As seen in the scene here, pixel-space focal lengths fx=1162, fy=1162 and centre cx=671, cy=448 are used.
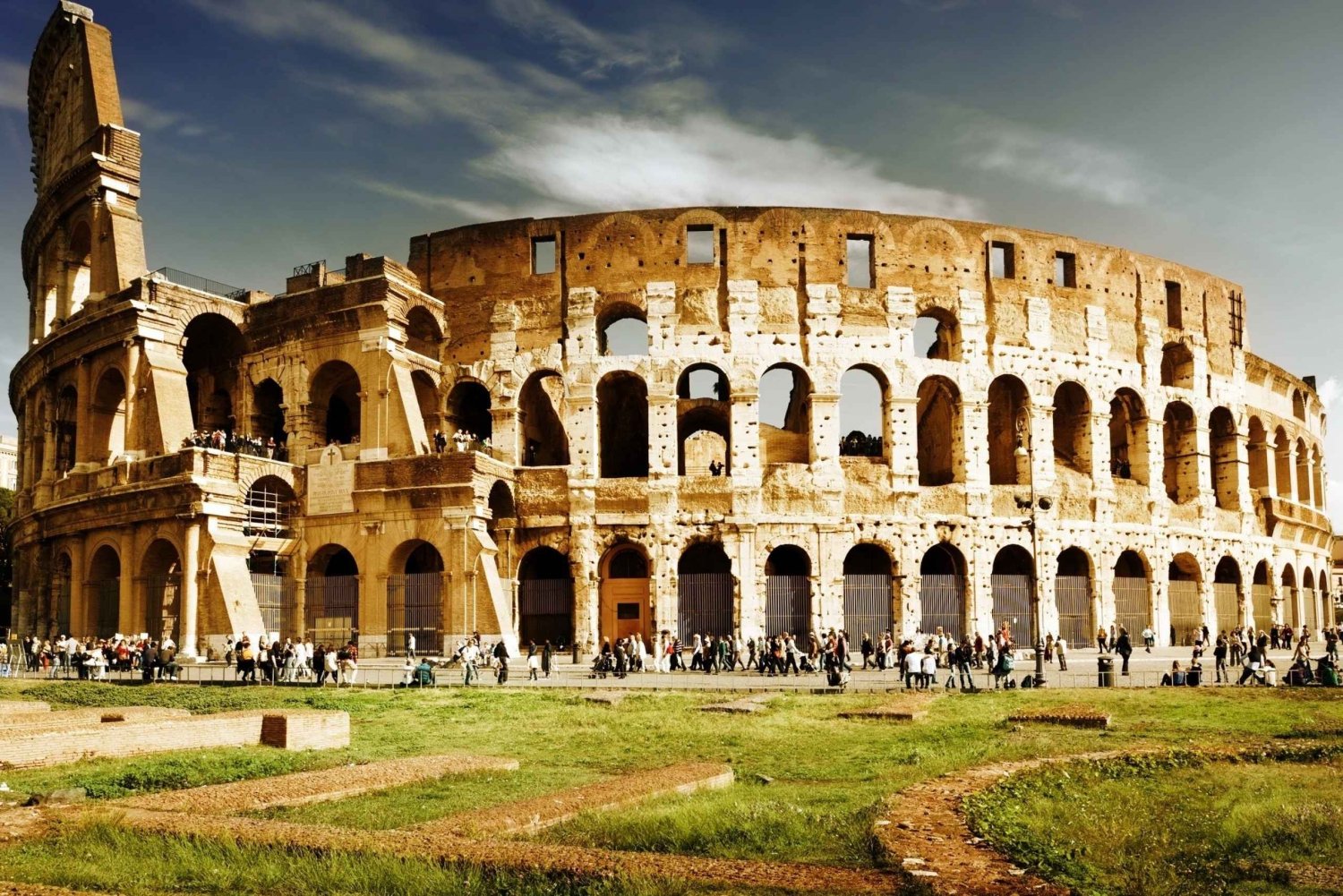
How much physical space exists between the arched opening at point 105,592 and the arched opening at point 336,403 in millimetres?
6117

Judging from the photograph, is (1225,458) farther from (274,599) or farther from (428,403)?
(274,599)

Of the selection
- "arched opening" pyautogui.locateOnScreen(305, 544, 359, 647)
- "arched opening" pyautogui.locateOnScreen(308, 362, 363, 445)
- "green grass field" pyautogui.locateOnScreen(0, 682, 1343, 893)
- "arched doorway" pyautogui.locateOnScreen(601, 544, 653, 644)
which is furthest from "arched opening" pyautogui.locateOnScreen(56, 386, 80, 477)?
"arched doorway" pyautogui.locateOnScreen(601, 544, 653, 644)

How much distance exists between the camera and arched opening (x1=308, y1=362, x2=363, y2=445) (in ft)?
99.5

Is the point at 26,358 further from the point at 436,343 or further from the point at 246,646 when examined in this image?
the point at 246,646

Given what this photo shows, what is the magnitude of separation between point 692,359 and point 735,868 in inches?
920


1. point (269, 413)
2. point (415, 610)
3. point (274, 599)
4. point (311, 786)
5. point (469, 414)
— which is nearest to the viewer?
point (311, 786)

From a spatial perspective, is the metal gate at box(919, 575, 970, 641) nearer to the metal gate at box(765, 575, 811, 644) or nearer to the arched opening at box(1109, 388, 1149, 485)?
the metal gate at box(765, 575, 811, 644)

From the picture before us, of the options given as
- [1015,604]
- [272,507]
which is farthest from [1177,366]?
[272,507]

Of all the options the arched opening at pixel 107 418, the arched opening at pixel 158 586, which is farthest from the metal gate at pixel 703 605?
the arched opening at pixel 107 418

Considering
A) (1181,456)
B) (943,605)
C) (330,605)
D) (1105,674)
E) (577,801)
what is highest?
(1181,456)

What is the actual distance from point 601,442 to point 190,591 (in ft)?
37.6

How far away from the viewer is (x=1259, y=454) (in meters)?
37.6

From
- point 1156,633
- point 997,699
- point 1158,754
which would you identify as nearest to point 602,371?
point 997,699

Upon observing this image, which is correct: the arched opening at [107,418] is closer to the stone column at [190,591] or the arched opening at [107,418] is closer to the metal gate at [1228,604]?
the stone column at [190,591]
